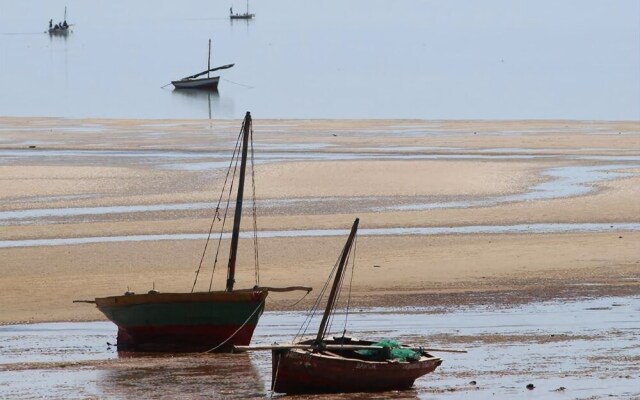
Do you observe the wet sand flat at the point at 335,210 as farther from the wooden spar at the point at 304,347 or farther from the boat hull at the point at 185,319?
the wooden spar at the point at 304,347

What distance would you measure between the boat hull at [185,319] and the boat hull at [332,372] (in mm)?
2284

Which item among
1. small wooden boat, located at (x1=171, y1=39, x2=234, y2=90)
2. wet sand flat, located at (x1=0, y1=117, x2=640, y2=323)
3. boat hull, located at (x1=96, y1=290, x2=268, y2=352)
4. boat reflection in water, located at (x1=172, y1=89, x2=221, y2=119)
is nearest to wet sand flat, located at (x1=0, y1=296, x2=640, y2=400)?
boat hull, located at (x1=96, y1=290, x2=268, y2=352)

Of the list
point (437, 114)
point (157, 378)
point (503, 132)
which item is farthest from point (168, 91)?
point (157, 378)

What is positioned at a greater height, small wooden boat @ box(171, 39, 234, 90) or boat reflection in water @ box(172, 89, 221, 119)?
small wooden boat @ box(171, 39, 234, 90)

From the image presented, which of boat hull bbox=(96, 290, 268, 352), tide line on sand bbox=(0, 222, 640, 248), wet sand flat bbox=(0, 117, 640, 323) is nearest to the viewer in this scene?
boat hull bbox=(96, 290, 268, 352)

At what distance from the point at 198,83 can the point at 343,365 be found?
75349 mm

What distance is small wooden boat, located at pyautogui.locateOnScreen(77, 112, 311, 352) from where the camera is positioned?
1938 cm

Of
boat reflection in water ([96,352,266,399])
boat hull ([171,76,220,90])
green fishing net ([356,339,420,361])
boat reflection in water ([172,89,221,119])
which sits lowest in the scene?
boat reflection in water ([96,352,266,399])

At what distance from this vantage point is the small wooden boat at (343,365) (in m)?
17.0

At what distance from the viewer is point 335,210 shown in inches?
1304

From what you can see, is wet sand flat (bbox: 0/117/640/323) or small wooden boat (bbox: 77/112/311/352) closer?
small wooden boat (bbox: 77/112/311/352)

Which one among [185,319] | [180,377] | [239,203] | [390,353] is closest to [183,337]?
[185,319]

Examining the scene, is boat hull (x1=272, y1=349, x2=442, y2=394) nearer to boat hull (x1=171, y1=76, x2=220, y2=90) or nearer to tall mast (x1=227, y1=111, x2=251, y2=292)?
tall mast (x1=227, y1=111, x2=251, y2=292)

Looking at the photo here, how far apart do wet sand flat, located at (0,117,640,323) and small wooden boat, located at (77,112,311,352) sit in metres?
2.57
